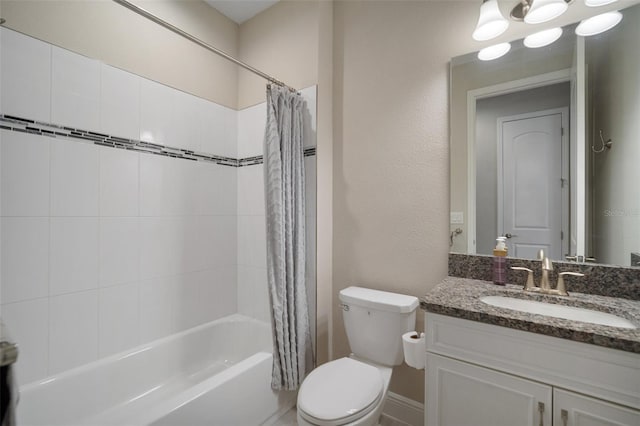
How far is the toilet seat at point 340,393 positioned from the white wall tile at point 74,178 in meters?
1.47

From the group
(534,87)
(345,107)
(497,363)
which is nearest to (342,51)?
(345,107)

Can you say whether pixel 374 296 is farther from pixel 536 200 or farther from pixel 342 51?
pixel 342 51

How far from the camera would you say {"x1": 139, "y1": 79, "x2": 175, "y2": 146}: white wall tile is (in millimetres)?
1835

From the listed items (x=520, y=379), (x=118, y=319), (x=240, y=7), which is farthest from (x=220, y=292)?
(x=240, y=7)

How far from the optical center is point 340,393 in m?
1.29

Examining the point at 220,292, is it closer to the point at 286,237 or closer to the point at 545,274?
the point at 286,237

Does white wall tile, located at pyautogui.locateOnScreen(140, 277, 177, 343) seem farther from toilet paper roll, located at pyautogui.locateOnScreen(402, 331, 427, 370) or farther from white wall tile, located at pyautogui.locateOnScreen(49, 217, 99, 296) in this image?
toilet paper roll, located at pyautogui.locateOnScreen(402, 331, 427, 370)

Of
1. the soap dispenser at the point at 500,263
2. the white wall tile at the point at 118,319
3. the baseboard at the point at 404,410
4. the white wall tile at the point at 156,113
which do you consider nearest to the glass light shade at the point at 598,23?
the soap dispenser at the point at 500,263

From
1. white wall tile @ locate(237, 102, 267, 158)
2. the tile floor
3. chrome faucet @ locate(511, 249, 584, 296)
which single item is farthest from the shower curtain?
chrome faucet @ locate(511, 249, 584, 296)

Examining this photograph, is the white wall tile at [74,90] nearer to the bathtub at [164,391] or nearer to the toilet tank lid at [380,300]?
the bathtub at [164,391]

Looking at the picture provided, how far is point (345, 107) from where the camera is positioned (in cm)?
200

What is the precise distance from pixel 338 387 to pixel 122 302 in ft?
4.36

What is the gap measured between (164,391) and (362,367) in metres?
1.27

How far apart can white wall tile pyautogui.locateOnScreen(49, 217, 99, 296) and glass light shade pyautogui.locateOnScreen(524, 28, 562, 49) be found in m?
2.41
